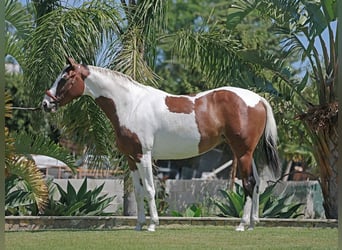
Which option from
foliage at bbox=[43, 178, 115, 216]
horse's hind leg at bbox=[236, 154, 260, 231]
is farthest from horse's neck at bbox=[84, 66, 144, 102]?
foliage at bbox=[43, 178, 115, 216]

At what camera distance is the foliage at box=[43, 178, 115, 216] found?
39.5ft

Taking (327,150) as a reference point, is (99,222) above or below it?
below

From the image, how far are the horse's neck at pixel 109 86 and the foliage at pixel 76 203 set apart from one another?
326 centimetres

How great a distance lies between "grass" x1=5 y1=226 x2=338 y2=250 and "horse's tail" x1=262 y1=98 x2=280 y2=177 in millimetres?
943

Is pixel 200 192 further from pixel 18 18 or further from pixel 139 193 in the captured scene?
pixel 139 193

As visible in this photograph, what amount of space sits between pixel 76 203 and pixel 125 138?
342 cm

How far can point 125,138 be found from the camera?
9.04 m

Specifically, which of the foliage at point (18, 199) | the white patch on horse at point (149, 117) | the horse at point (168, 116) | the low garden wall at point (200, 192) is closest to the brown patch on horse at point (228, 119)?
the horse at point (168, 116)

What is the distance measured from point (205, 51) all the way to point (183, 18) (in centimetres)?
2655

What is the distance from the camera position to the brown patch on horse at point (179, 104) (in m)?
9.20

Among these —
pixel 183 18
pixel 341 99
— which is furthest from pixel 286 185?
pixel 183 18

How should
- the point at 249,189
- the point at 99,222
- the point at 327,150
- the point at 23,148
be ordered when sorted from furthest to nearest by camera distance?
the point at 327,150 < the point at 23,148 < the point at 99,222 < the point at 249,189

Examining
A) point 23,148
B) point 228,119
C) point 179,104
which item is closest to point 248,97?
point 228,119

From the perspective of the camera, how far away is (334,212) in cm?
1199
